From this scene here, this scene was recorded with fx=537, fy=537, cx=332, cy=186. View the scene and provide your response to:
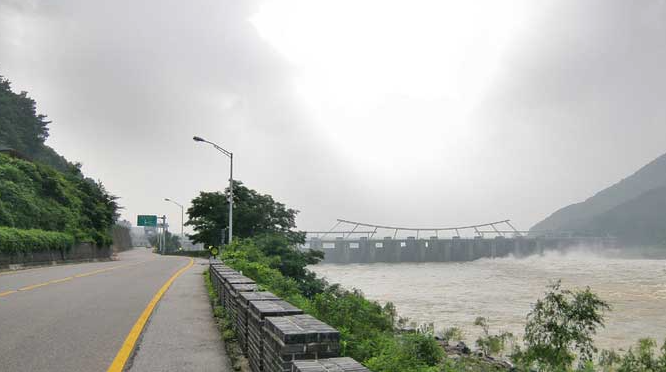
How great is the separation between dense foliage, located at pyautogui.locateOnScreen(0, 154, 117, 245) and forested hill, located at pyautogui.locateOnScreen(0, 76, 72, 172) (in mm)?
16774

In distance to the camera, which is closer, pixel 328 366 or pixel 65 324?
pixel 328 366

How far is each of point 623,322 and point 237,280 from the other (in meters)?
23.2

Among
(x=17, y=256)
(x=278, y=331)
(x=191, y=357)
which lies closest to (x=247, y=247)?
(x=17, y=256)

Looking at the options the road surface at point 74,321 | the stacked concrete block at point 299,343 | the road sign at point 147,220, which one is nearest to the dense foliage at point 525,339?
the road surface at point 74,321

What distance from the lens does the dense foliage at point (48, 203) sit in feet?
109

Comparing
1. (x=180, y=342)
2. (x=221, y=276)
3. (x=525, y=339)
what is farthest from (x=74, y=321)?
(x=525, y=339)

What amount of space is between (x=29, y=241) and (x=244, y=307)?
83.5 feet

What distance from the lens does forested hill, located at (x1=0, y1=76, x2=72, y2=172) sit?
61.1 m

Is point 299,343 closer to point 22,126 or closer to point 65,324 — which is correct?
point 65,324

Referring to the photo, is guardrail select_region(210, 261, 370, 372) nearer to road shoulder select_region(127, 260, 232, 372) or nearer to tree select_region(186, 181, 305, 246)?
road shoulder select_region(127, 260, 232, 372)

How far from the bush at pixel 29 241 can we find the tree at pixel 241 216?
49.7 ft

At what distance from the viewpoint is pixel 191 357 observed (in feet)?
21.7

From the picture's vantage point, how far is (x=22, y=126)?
215ft

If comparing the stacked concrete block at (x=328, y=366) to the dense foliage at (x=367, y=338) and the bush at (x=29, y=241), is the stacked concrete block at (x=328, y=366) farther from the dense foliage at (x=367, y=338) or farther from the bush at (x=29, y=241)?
the bush at (x=29, y=241)
